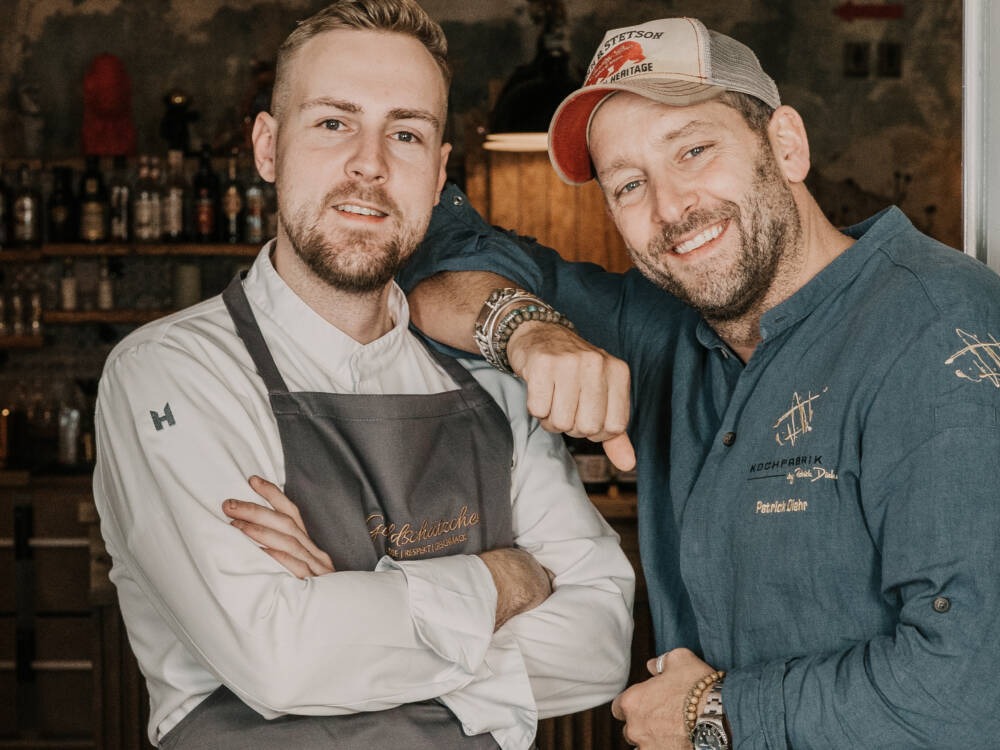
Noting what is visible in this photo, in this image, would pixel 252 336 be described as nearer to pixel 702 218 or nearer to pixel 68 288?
pixel 702 218

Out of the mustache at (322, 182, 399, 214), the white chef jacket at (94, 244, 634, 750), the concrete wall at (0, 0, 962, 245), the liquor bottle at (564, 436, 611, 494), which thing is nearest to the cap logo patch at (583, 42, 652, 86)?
the mustache at (322, 182, 399, 214)

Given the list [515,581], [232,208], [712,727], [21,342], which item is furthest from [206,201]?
[712,727]

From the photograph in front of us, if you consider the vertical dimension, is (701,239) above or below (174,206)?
below

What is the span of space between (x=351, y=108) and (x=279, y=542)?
66cm

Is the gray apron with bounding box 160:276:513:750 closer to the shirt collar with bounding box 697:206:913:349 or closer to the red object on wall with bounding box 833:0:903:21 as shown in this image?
the shirt collar with bounding box 697:206:913:349

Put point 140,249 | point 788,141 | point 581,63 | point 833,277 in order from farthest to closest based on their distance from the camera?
point 581,63 → point 140,249 → point 788,141 → point 833,277

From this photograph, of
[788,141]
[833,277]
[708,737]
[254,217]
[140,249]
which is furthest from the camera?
[254,217]

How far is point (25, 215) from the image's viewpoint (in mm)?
4957

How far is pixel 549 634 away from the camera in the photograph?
1.57 m

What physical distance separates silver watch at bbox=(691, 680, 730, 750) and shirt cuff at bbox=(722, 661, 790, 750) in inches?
0.9

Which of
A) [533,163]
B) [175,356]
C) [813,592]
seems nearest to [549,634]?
[813,592]

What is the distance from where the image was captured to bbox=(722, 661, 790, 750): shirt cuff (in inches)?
49.0

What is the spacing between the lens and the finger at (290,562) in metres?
1.36

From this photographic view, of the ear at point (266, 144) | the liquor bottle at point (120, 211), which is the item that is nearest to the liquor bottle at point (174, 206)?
the liquor bottle at point (120, 211)
